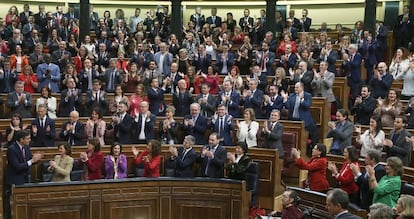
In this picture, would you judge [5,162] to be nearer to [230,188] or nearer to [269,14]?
[230,188]

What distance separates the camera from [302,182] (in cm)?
747

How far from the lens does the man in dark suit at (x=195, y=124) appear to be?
291 inches

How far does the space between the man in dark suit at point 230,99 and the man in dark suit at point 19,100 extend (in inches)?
91.8

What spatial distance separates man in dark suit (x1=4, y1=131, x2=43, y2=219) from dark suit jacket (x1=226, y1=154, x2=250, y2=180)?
187cm

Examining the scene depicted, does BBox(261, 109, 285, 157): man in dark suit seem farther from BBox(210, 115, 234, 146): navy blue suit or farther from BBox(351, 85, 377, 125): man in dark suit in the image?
BBox(351, 85, 377, 125): man in dark suit

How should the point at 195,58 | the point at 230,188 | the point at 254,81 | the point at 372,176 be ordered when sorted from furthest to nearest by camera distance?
the point at 195,58 < the point at 254,81 < the point at 230,188 < the point at 372,176

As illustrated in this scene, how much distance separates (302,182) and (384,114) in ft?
3.95

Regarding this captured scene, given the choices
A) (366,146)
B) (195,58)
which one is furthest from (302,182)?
(195,58)

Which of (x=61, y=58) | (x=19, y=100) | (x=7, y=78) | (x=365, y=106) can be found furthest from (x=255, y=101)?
(x=7, y=78)

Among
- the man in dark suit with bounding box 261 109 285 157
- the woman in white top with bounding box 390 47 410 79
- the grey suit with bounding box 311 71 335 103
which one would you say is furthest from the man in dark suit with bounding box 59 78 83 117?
the woman in white top with bounding box 390 47 410 79

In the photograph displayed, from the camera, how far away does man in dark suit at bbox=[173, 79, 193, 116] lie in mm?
8047

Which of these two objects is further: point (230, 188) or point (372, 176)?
point (230, 188)

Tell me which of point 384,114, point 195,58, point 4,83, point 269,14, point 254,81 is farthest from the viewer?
point 269,14

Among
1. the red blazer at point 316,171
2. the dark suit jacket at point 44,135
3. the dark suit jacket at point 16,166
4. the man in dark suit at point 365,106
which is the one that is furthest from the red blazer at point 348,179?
the dark suit jacket at point 44,135
